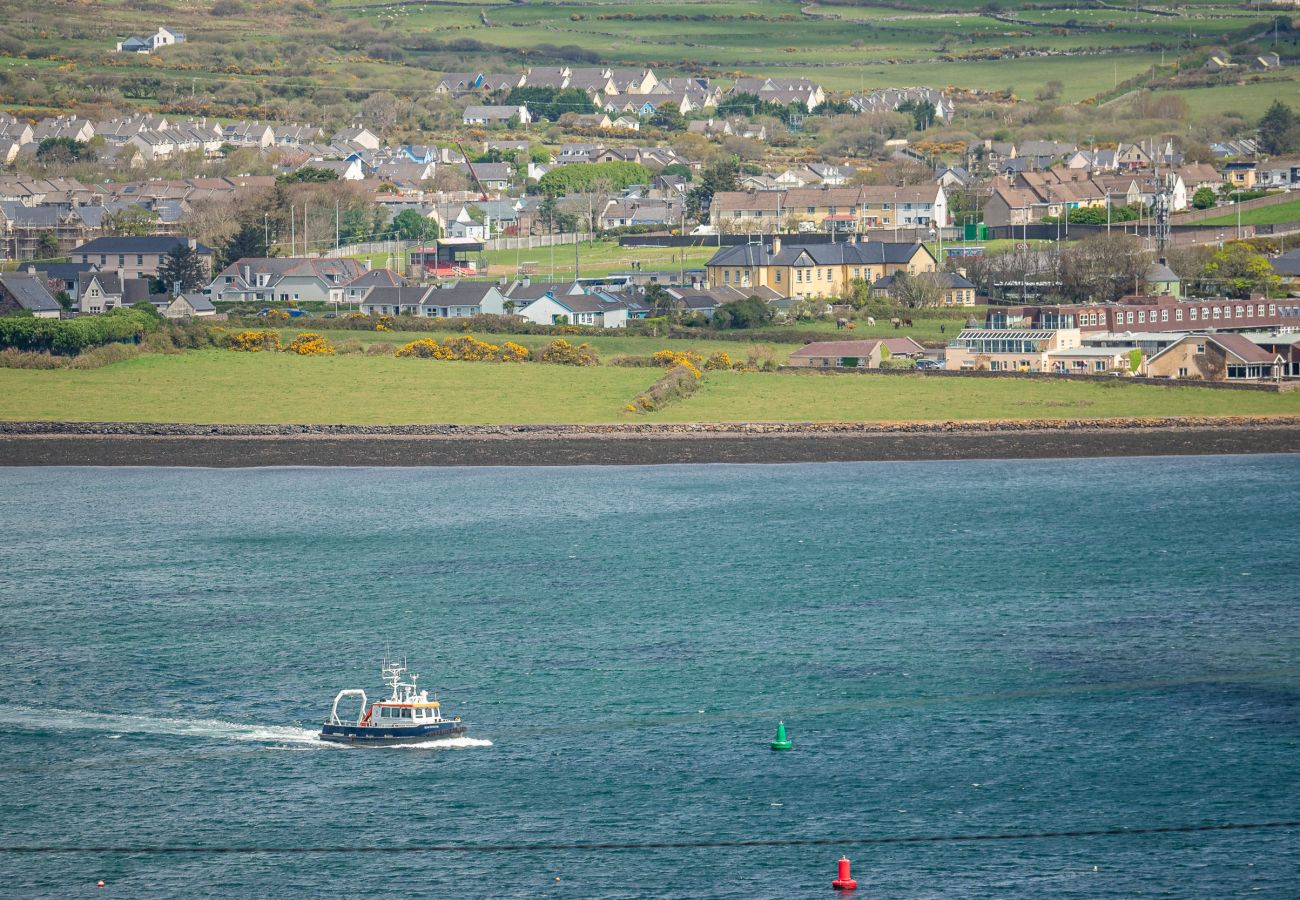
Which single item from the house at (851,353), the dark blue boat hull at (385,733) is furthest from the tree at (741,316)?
the dark blue boat hull at (385,733)

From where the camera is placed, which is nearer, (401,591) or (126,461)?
(401,591)

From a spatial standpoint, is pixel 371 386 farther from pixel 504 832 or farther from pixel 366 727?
pixel 504 832

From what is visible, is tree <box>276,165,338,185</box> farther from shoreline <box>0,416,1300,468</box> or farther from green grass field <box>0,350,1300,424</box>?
shoreline <box>0,416,1300,468</box>

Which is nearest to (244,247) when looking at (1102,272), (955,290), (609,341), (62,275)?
(62,275)

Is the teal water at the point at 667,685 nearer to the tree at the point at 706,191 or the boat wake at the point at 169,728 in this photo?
the boat wake at the point at 169,728

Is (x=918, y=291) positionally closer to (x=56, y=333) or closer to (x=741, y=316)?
(x=741, y=316)

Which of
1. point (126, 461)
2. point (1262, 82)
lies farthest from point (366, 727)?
point (1262, 82)
